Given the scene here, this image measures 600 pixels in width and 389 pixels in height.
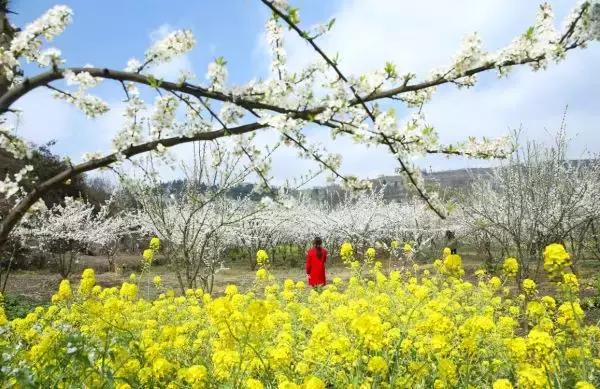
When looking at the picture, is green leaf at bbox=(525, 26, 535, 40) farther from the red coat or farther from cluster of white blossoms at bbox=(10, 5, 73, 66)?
the red coat

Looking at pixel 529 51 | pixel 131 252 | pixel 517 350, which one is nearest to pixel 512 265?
pixel 517 350

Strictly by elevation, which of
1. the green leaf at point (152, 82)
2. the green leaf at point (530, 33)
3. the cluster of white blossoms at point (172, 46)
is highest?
the cluster of white blossoms at point (172, 46)

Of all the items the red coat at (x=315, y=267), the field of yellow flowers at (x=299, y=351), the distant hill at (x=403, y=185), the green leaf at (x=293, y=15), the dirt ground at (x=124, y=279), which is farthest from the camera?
the dirt ground at (x=124, y=279)

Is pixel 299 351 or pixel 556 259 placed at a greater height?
pixel 556 259

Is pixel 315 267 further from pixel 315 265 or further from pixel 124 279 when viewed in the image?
pixel 124 279

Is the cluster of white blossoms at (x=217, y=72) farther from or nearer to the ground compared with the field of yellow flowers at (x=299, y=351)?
farther from the ground

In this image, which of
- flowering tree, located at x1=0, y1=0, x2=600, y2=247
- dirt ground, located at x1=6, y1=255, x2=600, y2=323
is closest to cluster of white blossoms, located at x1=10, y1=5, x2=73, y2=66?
flowering tree, located at x1=0, y1=0, x2=600, y2=247

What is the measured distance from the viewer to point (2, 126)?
3127 mm

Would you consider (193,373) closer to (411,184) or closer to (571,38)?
(411,184)

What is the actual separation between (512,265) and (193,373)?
3.20 metres

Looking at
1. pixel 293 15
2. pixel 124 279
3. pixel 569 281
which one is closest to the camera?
pixel 293 15

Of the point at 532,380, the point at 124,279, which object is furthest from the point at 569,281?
the point at 124,279

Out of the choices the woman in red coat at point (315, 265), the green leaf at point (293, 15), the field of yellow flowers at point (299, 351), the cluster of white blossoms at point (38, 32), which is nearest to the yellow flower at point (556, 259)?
the field of yellow flowers at point (299, 351)

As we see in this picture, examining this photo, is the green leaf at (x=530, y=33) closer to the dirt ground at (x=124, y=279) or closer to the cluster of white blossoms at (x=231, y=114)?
the cluster of white blossoms at (x=231, y=114)
